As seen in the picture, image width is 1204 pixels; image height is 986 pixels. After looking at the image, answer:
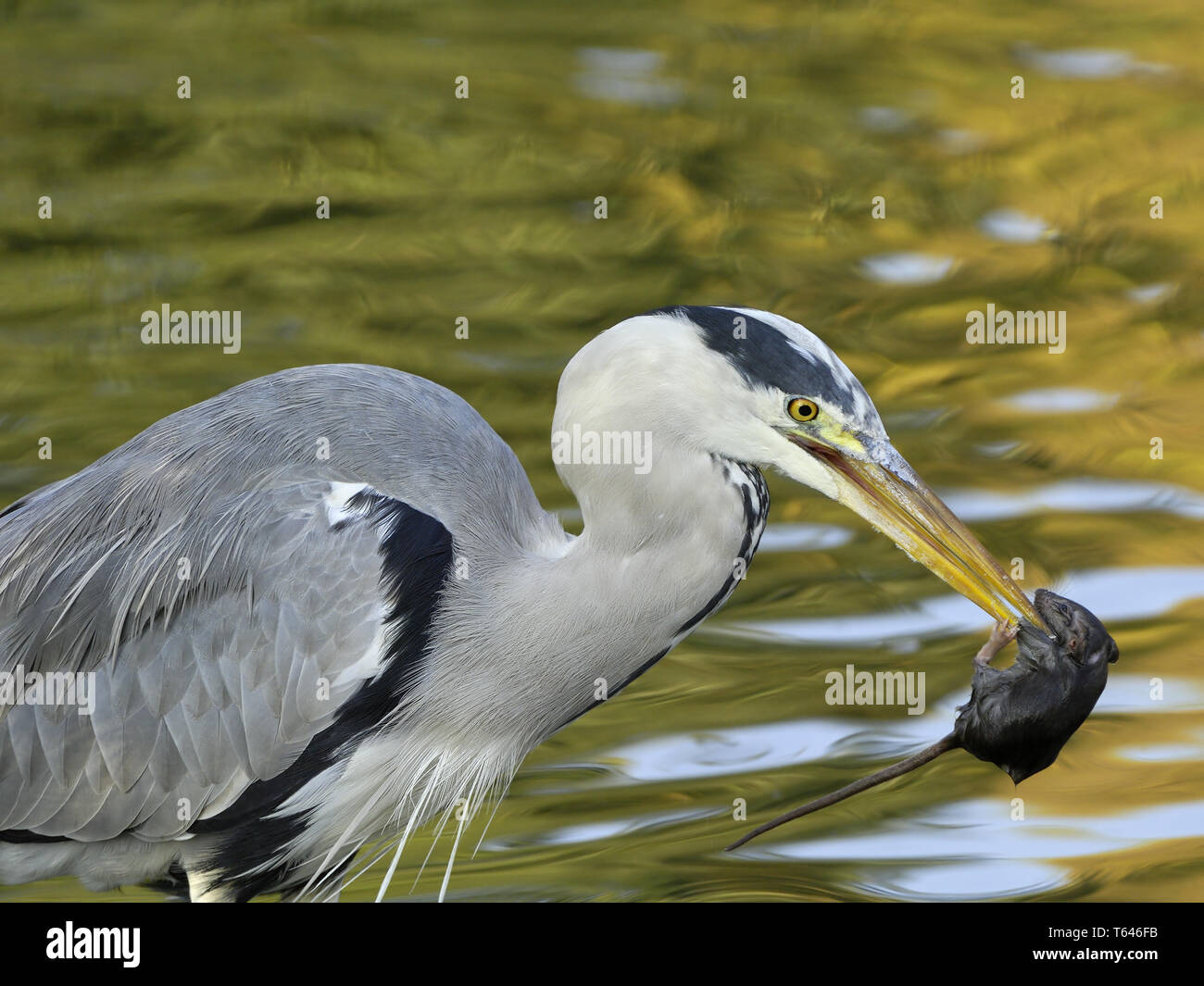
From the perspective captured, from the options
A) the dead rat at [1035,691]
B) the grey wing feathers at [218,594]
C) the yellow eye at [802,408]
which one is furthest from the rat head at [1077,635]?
the grey wing feathers at [218,594]

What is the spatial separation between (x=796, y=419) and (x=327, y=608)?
1.22 m

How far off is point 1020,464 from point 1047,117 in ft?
13.1

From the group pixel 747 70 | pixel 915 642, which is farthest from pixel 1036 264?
pixel 915 642

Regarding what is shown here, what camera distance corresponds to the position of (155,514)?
462 centimetres

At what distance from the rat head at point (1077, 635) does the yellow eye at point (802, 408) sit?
2.14 ft

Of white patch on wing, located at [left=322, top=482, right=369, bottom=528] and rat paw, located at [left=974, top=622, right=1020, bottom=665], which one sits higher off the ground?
white patch on wing, located at [left=322, top=482, right=369, bottom=528]

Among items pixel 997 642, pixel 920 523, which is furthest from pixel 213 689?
pixel 997 642

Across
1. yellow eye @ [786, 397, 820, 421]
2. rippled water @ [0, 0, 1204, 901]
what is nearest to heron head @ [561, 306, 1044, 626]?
yellow eye @ [786, 397, 820, 421]

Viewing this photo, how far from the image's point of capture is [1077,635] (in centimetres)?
400

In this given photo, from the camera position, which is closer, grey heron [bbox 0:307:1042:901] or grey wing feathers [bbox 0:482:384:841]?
grey heron [bbox 0:307:1042:901]

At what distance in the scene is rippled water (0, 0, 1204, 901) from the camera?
5930 mm

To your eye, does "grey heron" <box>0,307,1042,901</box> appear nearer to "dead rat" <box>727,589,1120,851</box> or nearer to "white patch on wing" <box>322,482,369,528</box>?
"white patch on wing" <box>322,482,369,528</box>

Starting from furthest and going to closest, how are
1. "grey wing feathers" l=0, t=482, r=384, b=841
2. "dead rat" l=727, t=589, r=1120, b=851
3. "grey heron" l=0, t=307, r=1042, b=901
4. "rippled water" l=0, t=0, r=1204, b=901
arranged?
"rippled water" l=0, t=0, r=1204, b=901, "grey wing feathers" l=0, t=482, r=384, b=841, "grey heron" l=0, t=307, r=1042, b=901, "dead rat" l=727, t=589, r=1120, b=851

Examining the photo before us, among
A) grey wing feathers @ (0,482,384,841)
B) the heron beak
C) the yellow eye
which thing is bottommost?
grey wing feathers @ (0,482,384,841)
